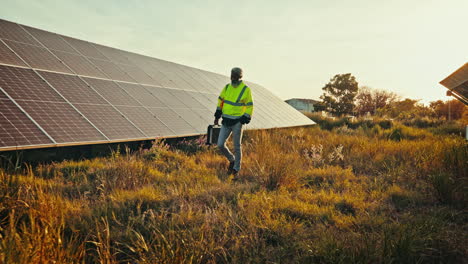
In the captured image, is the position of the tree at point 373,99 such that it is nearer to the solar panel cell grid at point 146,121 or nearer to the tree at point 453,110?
the tree at point 453,110

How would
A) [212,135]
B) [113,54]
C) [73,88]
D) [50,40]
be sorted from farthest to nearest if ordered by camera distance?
1. [113,54]
2. [50,40]
3. [73,88]
4. [212,135]

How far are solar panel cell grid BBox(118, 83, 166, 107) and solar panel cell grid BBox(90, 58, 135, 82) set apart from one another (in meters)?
0.44

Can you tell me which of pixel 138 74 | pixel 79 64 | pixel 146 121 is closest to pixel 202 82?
pixel 138 74

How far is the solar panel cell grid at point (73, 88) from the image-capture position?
8039 mm

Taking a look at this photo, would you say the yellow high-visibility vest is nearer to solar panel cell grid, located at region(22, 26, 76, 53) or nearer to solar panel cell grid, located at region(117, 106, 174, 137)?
solar panel cell grid, located at region(117, 106, 174, 137)

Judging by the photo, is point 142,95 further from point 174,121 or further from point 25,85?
point 25,85

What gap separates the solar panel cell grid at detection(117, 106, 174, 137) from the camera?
8469mm

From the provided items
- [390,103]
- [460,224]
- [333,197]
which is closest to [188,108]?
→ [333,197]

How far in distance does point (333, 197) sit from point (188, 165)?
335 centimetres

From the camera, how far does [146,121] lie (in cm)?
887

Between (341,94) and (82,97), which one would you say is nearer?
(82,97)

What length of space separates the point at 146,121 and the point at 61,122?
7.98ft

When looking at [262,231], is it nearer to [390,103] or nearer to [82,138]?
[82,138]

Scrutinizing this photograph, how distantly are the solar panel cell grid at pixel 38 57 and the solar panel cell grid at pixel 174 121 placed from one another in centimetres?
288
